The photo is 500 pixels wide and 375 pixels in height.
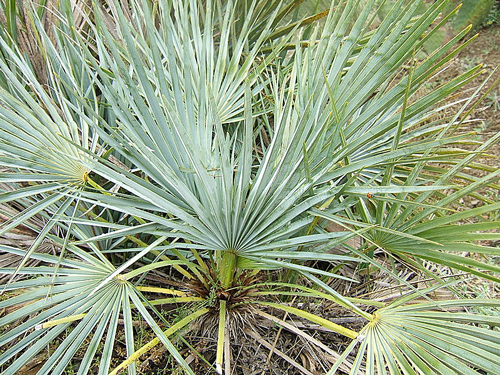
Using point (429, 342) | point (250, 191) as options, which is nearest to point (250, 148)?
point (250, 191)

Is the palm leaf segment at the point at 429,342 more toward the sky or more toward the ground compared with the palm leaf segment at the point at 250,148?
more toward the ground

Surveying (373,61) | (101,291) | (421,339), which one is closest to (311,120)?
(373,61)

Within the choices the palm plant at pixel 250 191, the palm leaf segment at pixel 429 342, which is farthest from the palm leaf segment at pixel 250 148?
the palm leaf segment at pixel 429 342

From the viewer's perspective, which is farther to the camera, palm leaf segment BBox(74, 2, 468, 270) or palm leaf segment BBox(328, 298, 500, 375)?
palm leaf segment BBox(74, 2, 468, 270)

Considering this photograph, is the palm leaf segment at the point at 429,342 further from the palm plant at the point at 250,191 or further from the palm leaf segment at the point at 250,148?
the palm leaf segment at the point at 250,148

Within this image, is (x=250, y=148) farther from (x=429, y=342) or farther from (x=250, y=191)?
(x=429, y=342)

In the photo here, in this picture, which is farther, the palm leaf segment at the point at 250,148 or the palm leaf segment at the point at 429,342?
the palm leaf segment at the point at 250,148

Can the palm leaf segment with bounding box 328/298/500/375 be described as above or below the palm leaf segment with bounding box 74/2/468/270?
below

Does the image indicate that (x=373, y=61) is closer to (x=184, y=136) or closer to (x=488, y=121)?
(x=184, y=136)

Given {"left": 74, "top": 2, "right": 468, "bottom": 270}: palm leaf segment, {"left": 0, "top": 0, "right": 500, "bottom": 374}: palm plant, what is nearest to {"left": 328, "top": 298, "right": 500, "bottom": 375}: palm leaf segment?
{"left": 0, "top": 0, "right": 500, "bottom": 374}: palm plant

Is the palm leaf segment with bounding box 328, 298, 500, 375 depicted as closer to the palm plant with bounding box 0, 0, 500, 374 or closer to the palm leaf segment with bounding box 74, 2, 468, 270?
the palm plant with bounding box 0, 0, 500, 374

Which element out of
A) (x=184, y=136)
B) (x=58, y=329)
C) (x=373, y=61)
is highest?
(x=373, y=61)
